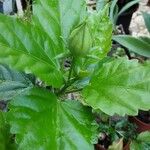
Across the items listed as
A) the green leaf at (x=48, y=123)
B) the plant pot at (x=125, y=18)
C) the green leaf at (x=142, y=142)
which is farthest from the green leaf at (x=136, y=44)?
the green leaf at (x=48, y=123)

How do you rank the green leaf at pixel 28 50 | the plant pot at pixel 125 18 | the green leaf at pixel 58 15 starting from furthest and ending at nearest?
the plant pot at pixel 125 18 → the green leaf at pixel 58 15 → the green leaf at pixel 28 50

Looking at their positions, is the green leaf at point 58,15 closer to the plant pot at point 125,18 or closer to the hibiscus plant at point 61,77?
the hibiscus plant at point 61,77

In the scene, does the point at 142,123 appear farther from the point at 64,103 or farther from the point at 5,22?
the point at 5,22

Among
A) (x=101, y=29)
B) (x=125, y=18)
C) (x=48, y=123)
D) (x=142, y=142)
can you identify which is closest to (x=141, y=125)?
(x=142, y=142)

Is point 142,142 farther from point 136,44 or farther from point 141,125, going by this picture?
point 136,44

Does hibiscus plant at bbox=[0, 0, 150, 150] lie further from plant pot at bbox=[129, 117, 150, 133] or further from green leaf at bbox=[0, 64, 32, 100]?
plant pot at bbox=[129, 117, 150, 133]

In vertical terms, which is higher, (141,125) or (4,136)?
(4,136)
